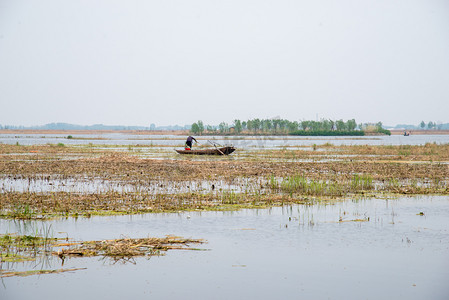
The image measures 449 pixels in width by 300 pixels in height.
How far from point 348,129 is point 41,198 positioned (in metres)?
138

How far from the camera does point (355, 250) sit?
1070 cm

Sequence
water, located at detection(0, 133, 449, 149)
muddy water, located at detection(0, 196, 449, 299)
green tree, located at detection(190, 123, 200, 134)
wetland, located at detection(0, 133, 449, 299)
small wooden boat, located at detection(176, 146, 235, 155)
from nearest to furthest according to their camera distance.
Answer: muddy water, located at detection(0, 196, 449, 299)
wetland, located at detection(0, 133, 449, 299)
small wooden boat, located at detection(176, 146, 235, 155)
water, located at detection(0, 133, 449, 149)
green tree, located at detection(190, 123, 200, 134)

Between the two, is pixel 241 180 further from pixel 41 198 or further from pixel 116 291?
pixel 116 291

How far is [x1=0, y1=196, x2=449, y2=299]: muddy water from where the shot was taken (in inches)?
323

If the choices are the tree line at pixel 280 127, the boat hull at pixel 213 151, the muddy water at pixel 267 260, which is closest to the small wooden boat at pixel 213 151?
the boat hull at pixel 213 151

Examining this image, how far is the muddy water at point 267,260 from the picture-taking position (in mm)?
8195

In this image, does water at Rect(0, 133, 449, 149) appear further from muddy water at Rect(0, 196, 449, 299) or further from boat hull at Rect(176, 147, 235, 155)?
muddy water at Rect(0, 196, 449, 299)

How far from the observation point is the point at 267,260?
32.5 feet

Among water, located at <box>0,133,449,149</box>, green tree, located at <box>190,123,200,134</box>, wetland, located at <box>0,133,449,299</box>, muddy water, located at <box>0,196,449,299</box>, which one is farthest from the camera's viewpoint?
green tree, located at <box>190,123,200,134</box>

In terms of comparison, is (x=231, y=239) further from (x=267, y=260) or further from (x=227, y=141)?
(x=227, y=141)

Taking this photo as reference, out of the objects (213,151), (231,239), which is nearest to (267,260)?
(231,239)

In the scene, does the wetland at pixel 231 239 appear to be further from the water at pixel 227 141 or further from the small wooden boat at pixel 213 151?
the water at pixel 227 141

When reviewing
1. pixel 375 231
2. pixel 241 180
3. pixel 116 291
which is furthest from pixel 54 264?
pixel 241 180

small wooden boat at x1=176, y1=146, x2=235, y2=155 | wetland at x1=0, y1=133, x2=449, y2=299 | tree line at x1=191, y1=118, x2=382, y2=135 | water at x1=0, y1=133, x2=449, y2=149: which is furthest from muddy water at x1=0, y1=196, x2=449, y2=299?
tree line at x1=191, y1=118, x2=382, y2=135
